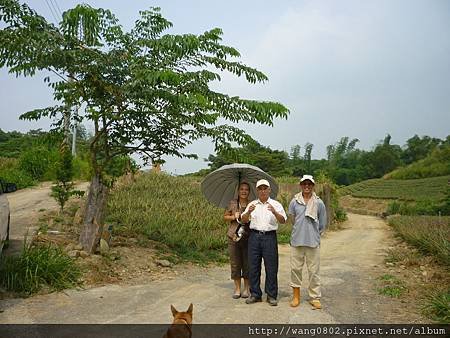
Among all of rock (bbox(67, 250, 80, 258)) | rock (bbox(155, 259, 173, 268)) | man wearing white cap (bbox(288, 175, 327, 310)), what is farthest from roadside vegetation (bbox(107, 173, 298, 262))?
man wearing white cap (bbox(288, 175, 327, 310))

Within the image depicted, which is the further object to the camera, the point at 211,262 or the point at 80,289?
the point at 211,262

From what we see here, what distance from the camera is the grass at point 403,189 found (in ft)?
140

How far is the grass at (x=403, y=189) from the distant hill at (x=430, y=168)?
213cm

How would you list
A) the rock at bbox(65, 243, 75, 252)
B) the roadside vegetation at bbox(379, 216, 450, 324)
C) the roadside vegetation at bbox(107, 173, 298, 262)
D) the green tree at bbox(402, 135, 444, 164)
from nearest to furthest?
the roadside vegetation at bbox(379, 216, 450, 324) < the rock at bbox(65, 243, 75, 252) < the roadside vegetation at bbox(107, 173, 298, 262) < the green tree at bbox(402, 135, 444, 164)

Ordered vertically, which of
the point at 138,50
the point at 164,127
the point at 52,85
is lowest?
the point at 164,127

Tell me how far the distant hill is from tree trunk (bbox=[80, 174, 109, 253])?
5332 cm

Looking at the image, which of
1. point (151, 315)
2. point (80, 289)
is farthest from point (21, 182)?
point (151, 315)

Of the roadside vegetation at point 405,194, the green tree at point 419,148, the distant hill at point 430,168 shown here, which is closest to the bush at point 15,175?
the roadside vegetation at point 405,194

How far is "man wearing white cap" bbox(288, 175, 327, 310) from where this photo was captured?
543cm

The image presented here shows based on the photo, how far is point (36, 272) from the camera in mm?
5914

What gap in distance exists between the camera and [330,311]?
546cm

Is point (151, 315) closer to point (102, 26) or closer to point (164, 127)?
point (164, 127)

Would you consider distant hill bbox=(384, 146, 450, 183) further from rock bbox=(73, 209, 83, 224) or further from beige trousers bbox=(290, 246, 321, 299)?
beige trousers bbox=(290, 246, 321, 299)

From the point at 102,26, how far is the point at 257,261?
486 cm
